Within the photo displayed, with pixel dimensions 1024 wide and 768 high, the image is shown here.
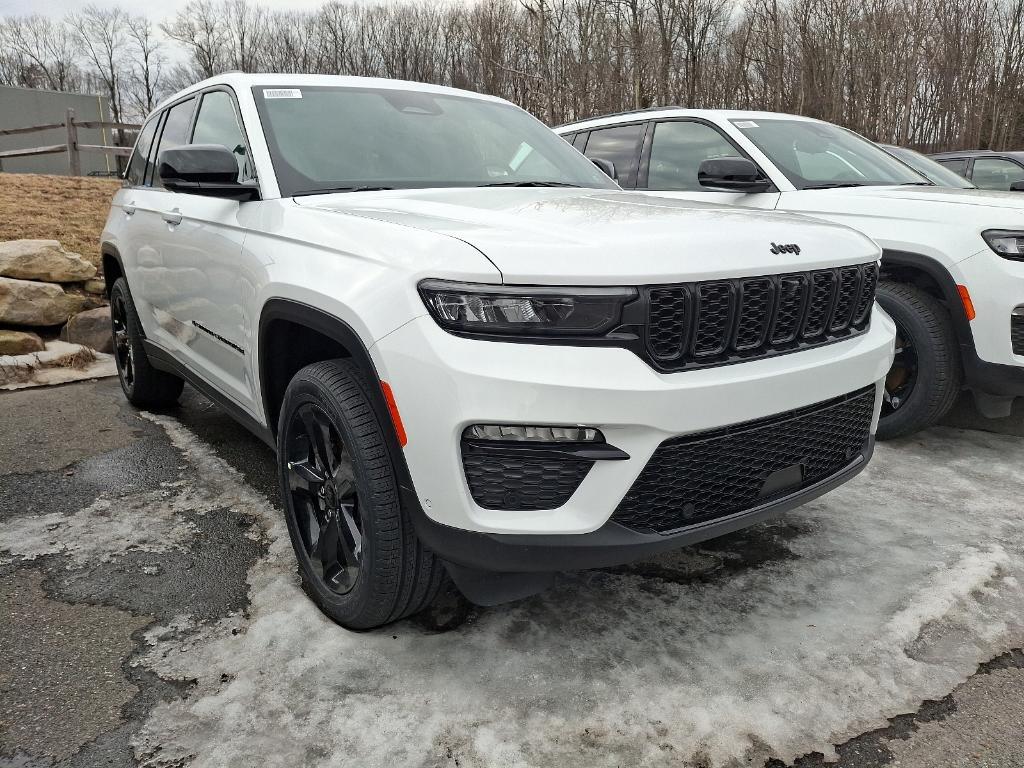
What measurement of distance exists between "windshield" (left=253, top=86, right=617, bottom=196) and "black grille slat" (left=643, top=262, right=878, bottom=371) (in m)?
1.35

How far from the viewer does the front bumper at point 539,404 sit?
184cm

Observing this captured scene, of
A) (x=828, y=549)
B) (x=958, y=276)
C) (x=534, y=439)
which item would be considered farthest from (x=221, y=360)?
(x=958, y=276)

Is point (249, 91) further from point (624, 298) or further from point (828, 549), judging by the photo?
point (828, 549)

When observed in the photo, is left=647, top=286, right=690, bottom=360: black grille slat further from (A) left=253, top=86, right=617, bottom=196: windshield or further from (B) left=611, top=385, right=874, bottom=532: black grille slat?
(A) left=253, top=86, right=617, bottom=196: windshield

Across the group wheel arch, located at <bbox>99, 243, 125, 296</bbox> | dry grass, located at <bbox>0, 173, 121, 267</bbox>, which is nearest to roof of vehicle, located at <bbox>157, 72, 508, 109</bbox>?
wheel arch, located at <bbox>99, 243, 125, 296</bbox>

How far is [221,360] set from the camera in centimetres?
327

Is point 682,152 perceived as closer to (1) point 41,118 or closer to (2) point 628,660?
(2) point 628,660

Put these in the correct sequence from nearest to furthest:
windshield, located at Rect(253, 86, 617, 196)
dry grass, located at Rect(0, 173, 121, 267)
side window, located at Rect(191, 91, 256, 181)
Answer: windshield, located at Rect(253, 86, 617, 196)
side window, located at Rect(191, 91, 256, 181)
dry grass, located at Rect(0, 173, 121, 267)

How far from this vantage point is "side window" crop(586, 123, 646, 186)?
533 cm

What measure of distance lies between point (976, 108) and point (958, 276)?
75.8 ft

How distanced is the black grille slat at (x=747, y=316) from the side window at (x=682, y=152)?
101 inches

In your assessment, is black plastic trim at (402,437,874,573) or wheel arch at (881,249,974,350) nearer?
black plastic trim at (402,437,874,573)

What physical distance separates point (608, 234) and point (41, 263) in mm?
6122

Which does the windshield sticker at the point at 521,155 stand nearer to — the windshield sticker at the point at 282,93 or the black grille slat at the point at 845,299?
the windshield sticker at the point at 282,93
